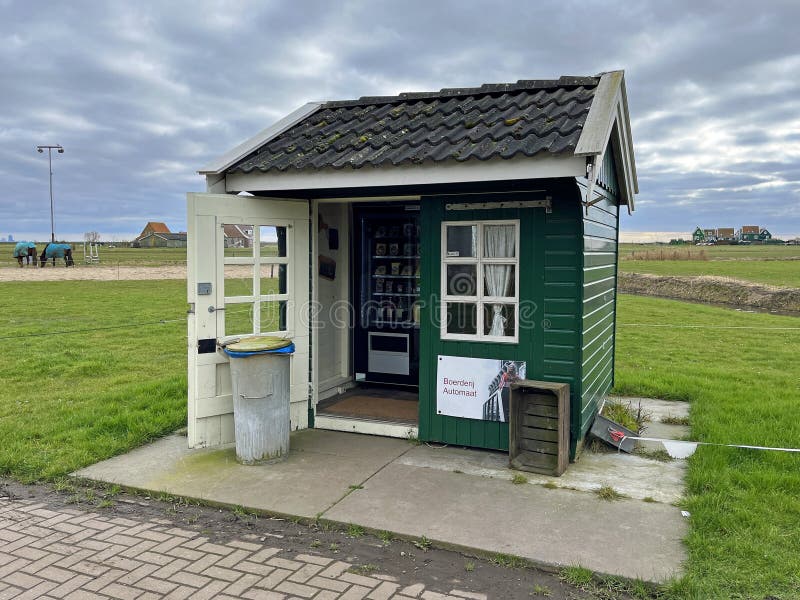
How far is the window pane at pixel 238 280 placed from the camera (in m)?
5.86

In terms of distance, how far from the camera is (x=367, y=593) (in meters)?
3.39

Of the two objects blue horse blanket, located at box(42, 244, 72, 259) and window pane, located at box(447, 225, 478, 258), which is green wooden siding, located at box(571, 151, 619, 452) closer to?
window pane, located at box(447, 225, 478, 258)

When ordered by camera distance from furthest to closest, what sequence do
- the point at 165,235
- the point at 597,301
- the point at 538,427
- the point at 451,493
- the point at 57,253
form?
1. the point at 165,235
2. the point at 57,253
3. the point at 597,301
4. the point at 538,427
5. the point at 451,493

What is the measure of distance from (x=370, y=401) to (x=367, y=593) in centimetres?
400

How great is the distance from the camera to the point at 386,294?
803cm

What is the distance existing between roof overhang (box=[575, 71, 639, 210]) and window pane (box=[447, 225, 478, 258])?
1.31 meters

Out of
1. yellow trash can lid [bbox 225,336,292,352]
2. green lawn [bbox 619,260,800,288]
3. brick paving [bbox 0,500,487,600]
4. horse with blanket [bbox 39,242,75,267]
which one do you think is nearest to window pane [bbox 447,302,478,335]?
yellow trash can lid [bbox 225,336,292,352]

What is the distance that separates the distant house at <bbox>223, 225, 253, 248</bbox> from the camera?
19.4 ft

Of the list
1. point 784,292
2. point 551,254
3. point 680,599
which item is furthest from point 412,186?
point 784,292

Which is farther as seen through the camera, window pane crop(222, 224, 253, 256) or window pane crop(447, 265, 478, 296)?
window pane crop(222, 224, 253, 256)

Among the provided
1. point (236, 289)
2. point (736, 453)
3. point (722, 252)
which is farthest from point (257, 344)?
point (722, 252)

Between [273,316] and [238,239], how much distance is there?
842 mm

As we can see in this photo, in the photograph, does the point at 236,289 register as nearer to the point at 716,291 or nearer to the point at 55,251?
the point at 716,291

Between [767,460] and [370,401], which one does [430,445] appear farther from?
[767,460]
